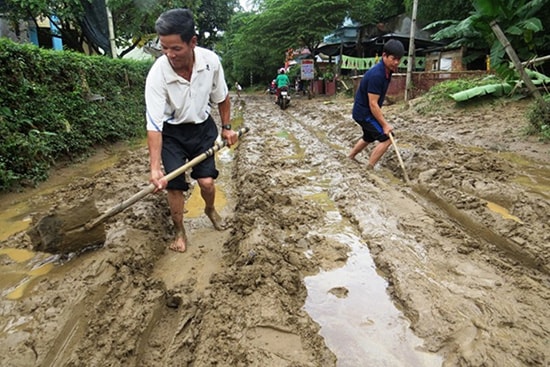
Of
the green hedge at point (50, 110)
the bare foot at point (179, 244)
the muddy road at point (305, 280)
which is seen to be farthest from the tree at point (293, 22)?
the bare foot at point (179, 244)

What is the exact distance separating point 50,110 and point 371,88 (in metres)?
4.74

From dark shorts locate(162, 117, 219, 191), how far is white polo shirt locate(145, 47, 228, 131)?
8 cm

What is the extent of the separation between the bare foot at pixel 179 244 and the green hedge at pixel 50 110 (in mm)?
2739

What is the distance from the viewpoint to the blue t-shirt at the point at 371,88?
195 inches

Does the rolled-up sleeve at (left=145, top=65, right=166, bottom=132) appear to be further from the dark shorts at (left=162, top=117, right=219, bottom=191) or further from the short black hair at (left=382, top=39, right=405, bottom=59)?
the short black hair at (left=382, top=39, right=405, bottom=59)

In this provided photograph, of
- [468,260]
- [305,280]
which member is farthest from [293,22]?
[305,280]

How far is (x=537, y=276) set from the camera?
270 cm

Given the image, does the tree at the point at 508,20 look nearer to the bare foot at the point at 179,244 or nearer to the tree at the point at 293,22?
the bare foot at the point at 179,244

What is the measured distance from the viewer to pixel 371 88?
5023mm

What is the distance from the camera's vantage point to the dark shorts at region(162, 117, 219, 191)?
3020 millimetres

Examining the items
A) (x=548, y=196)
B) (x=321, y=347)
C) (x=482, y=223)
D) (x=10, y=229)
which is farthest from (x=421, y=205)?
(x=10, y=229)

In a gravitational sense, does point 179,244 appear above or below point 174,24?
below

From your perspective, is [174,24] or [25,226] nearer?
[174,24]

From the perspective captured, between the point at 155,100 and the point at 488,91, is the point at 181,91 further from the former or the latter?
the point at 488,91
